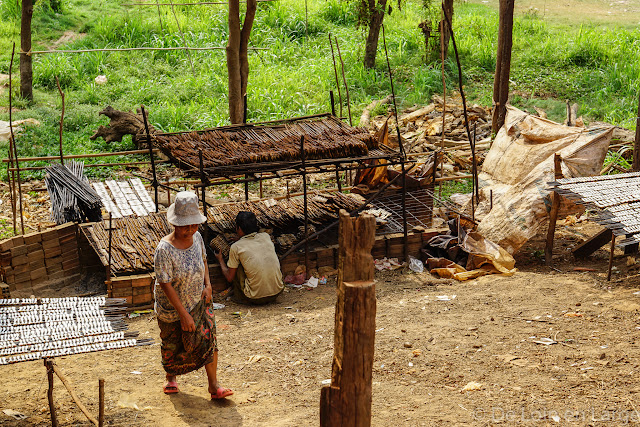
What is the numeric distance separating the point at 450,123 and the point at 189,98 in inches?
214

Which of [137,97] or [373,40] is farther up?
[373,40]

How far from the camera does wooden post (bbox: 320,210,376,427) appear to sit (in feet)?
10.6

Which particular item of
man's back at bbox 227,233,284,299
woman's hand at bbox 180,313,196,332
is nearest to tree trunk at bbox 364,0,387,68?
man's back at bbox 227,233,284,299

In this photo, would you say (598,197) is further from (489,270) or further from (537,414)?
(537,414)

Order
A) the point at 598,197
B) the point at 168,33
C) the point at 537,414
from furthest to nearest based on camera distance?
the point at 168,33 < the point at 598,197 < the point at 537,414

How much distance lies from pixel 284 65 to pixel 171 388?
38.5 ft

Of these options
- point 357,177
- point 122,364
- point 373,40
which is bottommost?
point 122,364

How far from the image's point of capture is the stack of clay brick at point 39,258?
23.7 feet

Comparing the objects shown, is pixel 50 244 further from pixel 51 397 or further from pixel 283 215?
pixel 51 397

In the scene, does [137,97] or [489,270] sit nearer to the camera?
[489,270]

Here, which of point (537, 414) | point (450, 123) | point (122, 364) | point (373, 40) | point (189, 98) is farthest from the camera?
point (373, 40)

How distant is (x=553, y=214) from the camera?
782 centimetres

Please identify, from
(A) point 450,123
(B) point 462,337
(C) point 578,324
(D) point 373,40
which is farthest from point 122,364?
(D) point 373,40

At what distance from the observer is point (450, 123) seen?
1320 cm
